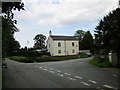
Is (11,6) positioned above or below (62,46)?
above

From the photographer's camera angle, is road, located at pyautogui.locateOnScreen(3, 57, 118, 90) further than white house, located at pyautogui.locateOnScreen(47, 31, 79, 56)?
No

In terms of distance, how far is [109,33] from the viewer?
20438 millimetres

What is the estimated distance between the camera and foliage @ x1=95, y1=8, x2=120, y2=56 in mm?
19236

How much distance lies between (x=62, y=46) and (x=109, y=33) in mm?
49325

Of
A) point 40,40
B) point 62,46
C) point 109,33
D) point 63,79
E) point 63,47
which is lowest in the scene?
point 63,79

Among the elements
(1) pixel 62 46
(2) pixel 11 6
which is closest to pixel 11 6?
(2) pixel 11 6

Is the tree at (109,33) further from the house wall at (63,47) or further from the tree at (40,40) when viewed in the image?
the tree at (40,40)

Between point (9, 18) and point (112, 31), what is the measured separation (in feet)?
42.8

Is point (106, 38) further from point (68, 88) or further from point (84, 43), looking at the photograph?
point (84, 43)

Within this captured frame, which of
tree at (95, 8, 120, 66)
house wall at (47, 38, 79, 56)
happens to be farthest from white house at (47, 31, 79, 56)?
tree at (95, 8, 120, 66)

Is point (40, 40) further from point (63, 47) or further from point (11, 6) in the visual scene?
point (11, 6)

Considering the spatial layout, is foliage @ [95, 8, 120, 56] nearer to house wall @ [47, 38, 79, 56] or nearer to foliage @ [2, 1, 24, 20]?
foliage @ [2, 1, 24, 20]

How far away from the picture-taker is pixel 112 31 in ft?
65.8

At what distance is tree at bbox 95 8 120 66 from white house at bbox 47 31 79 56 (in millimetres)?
45208
